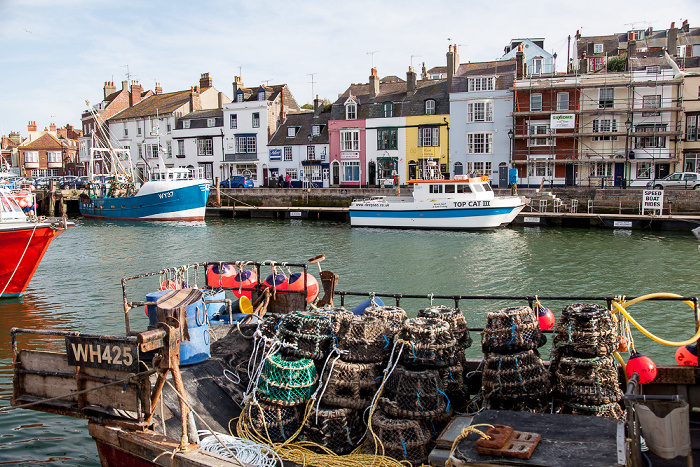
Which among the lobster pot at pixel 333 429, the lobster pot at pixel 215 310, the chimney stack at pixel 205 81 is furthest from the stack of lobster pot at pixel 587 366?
the chimney stack at pixel 205 81

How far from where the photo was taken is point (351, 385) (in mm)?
6078

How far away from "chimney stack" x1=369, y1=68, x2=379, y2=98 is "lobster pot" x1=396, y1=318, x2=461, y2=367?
45848 mm

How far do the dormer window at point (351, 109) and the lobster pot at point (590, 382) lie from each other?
149 ft

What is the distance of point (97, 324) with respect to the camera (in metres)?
14.8

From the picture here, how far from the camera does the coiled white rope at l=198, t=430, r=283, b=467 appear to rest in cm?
558

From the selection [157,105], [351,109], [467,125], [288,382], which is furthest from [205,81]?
[288,382]

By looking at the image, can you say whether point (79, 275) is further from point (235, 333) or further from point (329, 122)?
point (329, 122)

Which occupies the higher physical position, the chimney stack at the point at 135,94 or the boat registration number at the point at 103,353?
the chimney stack at the point at 135,94

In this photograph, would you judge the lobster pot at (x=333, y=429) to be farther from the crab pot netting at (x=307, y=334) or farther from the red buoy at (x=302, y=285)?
the red buoy at (x=302, y=285)

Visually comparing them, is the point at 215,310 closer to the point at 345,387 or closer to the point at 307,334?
the point at 307,334

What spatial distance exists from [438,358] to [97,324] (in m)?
11.7

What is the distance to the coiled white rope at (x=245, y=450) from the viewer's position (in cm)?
558

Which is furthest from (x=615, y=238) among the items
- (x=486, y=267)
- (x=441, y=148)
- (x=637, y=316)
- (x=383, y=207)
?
(x=441, y=148)

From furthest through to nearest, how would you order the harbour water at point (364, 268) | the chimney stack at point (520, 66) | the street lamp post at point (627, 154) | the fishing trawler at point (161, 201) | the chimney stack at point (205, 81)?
the chimney stack at point (205, 81) < the chimney stack at point (520, 66) < the fishing trawler at point (161, 201) < the street lamp post at point (627, 154) < the harbour water at point (364, 268)
